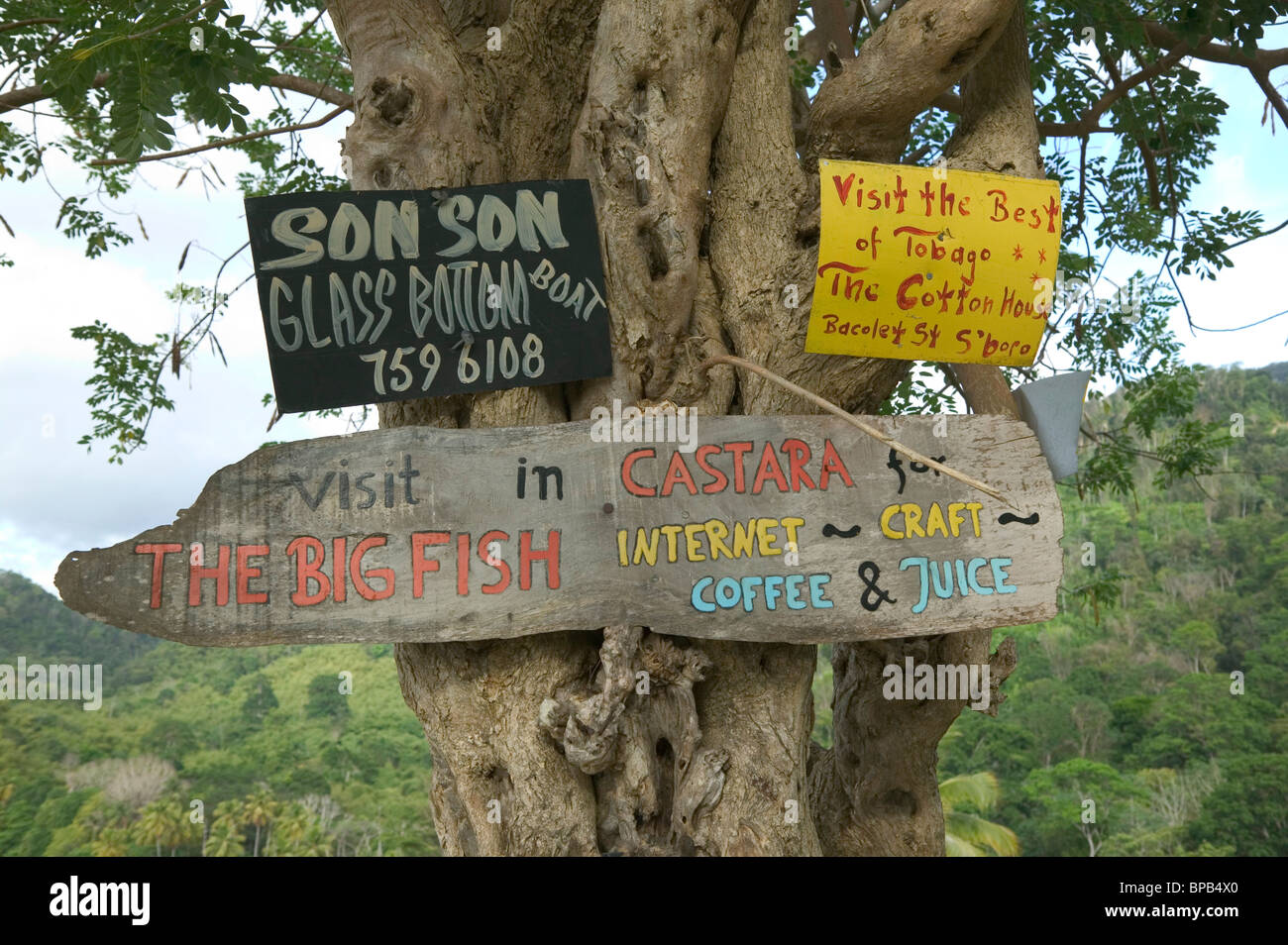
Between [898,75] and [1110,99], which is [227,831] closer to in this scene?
[1110,99]

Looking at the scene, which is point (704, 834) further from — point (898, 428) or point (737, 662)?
point (898, 428)

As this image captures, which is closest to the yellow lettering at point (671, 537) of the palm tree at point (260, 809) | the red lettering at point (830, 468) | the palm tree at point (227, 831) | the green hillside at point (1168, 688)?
the red lettering at point (830, 468)

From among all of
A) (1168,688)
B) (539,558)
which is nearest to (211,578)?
(539,558)

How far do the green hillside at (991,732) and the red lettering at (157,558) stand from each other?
49.9ft

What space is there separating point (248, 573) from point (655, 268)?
1.34m

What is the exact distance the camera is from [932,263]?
2.77 metres

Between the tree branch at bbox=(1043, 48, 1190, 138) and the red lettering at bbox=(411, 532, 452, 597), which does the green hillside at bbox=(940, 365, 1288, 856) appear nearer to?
the tree branch at bbox=(1043, 48, 1190, 138)

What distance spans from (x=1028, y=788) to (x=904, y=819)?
17.2m

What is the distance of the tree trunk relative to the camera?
2604mm

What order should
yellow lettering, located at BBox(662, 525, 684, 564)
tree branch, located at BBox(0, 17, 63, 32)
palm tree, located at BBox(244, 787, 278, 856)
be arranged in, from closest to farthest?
yellow lettering, located at BBox(662, 525, 684, 564)
tree branch, located at BBox(0, 17, 63, 32)
palm tree, located at BBox(244, 787, 278, 856)

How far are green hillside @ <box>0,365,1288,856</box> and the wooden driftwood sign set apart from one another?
14.2 m

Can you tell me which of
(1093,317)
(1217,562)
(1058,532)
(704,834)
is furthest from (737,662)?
(1217,562)

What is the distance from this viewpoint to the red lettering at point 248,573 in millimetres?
2516

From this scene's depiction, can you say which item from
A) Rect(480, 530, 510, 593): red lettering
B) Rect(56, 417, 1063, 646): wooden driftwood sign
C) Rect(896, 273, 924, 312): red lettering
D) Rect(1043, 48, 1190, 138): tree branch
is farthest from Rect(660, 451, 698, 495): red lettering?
Rect(1043, 48, 1190, 138): tree branch
